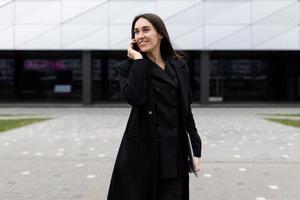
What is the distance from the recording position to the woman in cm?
303

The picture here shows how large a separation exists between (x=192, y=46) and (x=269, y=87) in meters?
8.15

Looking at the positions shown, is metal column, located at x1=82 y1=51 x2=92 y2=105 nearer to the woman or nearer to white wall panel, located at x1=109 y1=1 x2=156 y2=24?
white wall panel, located at x1=109 y1=1 x2=156 y2=24

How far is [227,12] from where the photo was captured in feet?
89.6

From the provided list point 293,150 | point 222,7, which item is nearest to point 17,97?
point 222,7

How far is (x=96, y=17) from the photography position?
27562mm

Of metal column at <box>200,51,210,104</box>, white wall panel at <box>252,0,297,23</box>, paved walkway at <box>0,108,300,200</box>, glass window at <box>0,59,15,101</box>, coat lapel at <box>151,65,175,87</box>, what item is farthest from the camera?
glass window at <box>0,59,15,101</box>

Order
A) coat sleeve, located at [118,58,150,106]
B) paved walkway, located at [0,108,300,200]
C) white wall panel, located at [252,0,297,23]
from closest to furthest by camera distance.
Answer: coat sleeve, located at [118,58,150,106] < paved walkway, located at [0,108,300,200] < white wall panel, located at [252,0,297,23]

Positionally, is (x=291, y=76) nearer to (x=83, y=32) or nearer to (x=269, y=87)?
(x=269, y=87)

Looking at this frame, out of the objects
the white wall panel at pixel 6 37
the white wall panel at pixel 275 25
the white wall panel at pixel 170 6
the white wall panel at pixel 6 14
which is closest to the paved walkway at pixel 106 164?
the white wall panel at pixel 275 25

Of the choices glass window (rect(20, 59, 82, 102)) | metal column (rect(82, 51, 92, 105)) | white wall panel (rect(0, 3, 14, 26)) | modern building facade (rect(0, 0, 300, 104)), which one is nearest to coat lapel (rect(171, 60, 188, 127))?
modern building facade (rect(0, 0, 300, 104))

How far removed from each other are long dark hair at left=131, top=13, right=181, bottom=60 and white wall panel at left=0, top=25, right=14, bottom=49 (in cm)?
2578

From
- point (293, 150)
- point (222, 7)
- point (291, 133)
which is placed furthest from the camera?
point (222, 7)

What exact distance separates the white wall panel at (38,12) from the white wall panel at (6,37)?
2.40 feet

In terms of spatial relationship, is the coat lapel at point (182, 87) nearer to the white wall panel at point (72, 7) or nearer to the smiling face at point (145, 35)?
the smiling face at point (145, 35)
